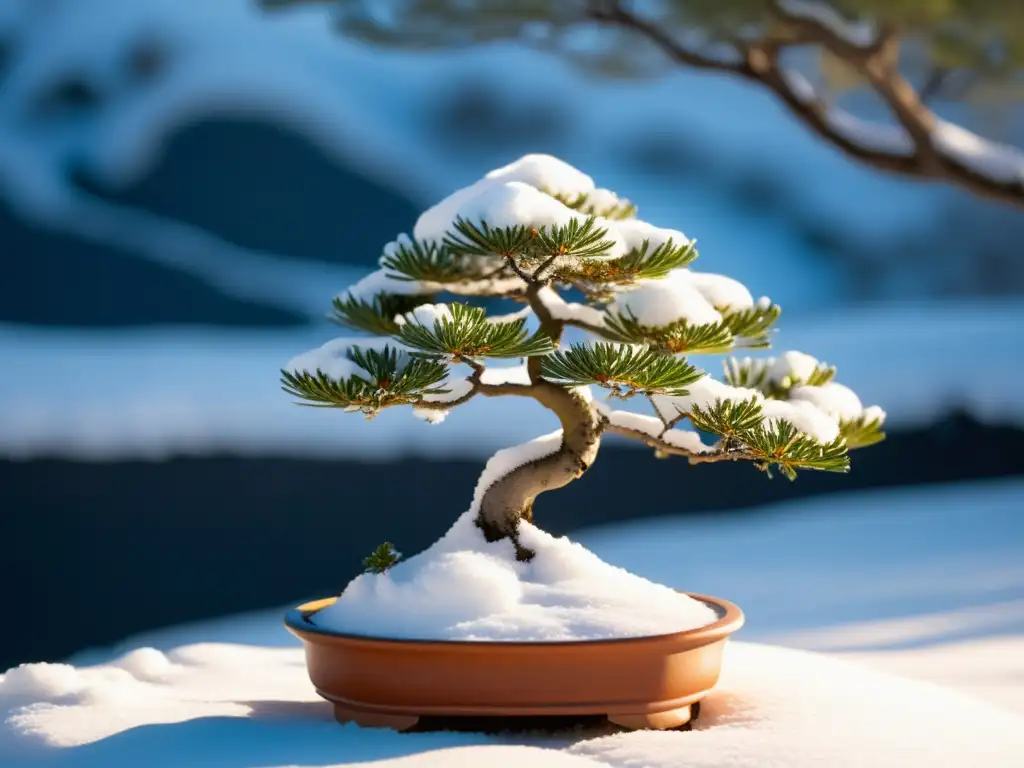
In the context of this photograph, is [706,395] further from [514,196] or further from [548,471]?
[514,196]

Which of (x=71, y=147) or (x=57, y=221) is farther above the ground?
(x=71, y=147)

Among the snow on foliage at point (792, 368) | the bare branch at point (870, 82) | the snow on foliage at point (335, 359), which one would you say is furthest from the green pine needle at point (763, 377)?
the bare branch at point (870, 82)

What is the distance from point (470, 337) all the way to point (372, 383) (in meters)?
0.15

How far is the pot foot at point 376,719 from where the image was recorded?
1450 millimetres

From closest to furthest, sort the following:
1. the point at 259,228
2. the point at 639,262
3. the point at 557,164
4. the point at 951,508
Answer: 1. the point at 639,262
2. the point at 557,164
3. the point at 951,508
4. the point at 259,228

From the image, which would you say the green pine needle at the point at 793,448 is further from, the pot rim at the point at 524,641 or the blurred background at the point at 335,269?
the blurred background at the point at 335,269

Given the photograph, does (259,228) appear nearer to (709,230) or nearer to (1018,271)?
(709,230)

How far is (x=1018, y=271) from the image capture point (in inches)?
222

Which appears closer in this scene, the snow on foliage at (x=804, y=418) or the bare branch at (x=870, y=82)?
the snow on foliage at (x=804, y=418)

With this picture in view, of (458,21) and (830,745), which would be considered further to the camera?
(458,21)

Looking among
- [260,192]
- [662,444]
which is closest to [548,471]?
[662,444]

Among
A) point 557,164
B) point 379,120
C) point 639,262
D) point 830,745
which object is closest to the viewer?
point 830,745

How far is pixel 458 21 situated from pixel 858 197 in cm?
225

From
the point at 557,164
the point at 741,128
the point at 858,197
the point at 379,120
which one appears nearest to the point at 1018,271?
the point at 858,197
